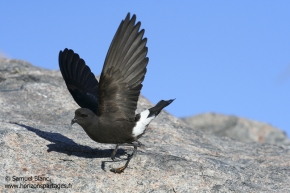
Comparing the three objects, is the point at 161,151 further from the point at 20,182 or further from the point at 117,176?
the point at 20,182

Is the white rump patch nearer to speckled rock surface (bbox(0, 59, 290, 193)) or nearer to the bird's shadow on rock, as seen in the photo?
speckled rock surface (bbox(0, 59, 290, 193))

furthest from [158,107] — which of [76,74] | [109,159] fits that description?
[76,74]

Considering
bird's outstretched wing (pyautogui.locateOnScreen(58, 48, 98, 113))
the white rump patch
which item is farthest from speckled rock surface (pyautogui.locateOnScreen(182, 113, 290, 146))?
A: the white rump patch

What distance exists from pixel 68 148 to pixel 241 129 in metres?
10.1

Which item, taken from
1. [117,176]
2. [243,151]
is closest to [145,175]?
[117,176]

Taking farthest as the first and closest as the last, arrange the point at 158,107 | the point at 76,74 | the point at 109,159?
the point at 76,74
the point at 158,107
the point at 109,159

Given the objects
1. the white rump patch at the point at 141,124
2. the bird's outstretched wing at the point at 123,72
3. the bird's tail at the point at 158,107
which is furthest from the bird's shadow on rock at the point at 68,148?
the bird's tail at the point at 158,107

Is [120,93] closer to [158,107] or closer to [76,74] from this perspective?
[158,107]

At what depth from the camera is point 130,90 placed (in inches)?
340

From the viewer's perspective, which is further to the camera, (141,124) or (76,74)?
(76,74)

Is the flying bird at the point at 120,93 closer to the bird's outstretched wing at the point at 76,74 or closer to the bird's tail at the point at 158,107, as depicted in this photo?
the bird's tail at the point at 158,107

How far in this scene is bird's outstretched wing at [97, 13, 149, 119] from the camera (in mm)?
8484

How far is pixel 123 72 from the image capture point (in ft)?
28.2

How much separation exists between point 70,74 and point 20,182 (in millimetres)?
2626
